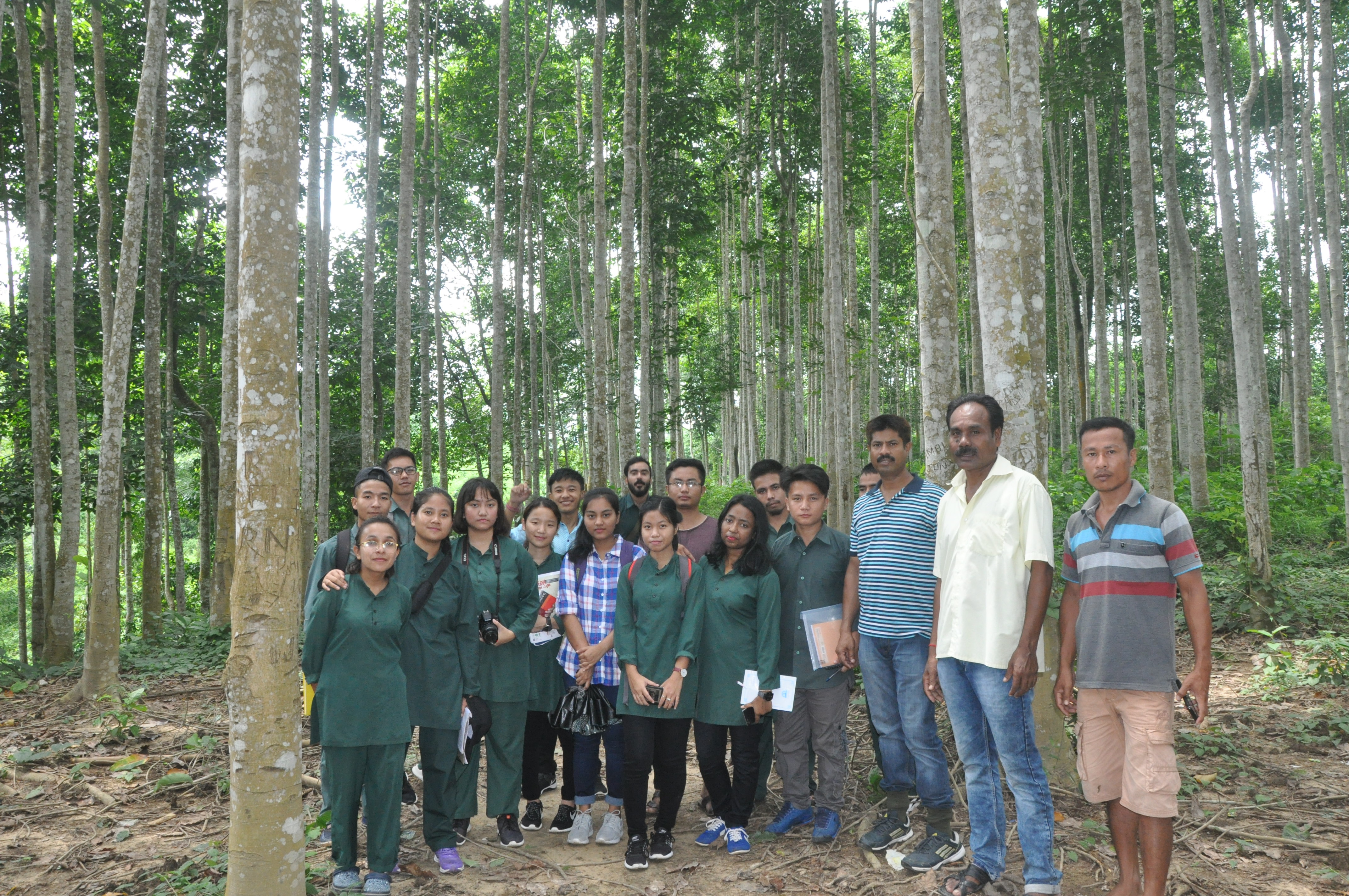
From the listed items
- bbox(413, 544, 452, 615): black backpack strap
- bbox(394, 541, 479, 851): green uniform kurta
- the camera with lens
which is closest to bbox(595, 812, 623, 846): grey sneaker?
bbox(394, 541, 479, 851): green uniform kurta

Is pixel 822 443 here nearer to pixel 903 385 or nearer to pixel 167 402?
pixel 903 385

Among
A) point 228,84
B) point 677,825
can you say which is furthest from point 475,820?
point 228,84

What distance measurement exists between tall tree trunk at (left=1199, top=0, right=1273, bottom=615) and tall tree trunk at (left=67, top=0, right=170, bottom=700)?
10.2 metres

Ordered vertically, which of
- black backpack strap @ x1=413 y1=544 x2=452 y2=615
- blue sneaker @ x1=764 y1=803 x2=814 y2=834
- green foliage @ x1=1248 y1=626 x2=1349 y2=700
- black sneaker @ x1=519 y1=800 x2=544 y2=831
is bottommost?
black sneaker @ x1=519 y1=800 x2=544 y2=831

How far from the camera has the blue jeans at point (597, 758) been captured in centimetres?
428

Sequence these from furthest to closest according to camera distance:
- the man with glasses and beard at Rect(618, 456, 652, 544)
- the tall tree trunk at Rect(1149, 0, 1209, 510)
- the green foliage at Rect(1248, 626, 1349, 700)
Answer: the tall tree trunk at Rect(1149, 0, 1209, 510) → the green foliage at Rect(1248, 626, 1349, 700) → the man with glasses and beard at Rect(618, 456, 652, 544)

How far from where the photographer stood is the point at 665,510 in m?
3.99

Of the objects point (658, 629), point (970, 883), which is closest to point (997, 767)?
point (970, 883)

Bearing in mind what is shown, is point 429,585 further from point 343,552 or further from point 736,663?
point 736,663

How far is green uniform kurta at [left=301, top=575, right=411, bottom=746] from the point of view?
3.42 meters

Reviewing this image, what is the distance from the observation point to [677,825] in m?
4.30

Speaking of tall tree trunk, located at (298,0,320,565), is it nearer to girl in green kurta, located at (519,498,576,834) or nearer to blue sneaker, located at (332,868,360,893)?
girl in green kurta, located at (519,498,576,834)

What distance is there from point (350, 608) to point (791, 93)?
12.7m

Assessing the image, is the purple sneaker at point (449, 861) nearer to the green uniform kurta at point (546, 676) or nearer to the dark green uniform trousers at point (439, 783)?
the dark green uniform trousers at point (439, 783)
